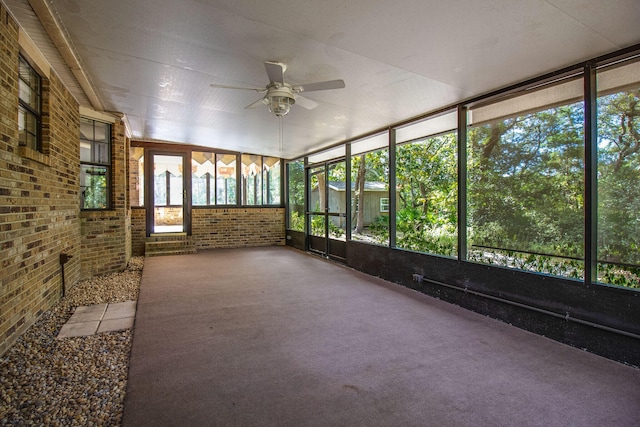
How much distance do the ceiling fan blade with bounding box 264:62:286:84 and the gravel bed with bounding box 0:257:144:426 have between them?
102 inches

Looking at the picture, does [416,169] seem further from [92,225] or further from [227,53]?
[92,225]

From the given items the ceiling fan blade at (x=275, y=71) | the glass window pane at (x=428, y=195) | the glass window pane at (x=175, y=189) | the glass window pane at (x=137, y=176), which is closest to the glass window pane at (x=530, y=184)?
the glass window pane at (x=428, y=195)

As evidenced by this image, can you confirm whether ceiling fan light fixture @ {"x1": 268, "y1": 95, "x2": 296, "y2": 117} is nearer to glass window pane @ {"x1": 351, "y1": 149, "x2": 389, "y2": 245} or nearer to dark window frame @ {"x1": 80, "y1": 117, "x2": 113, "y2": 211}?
glass window pane @ {"x1": 351, "y1": 149, "x2": 389, "y2": 245}

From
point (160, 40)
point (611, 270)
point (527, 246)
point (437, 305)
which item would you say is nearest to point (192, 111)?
point (160, 40)

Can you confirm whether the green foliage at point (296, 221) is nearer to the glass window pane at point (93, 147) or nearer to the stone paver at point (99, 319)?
the glass window pane at point (93, 147)

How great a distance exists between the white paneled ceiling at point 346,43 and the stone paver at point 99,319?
2668 millimetres

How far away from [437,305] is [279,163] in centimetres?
678

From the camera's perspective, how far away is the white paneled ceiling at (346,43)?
87.2 inches

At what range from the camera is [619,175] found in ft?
8.71

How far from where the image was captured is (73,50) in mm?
3275

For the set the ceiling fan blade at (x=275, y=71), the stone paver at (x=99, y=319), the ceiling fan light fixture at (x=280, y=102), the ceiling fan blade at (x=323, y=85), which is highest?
the ceiling fan blade at (x=275, y=71)

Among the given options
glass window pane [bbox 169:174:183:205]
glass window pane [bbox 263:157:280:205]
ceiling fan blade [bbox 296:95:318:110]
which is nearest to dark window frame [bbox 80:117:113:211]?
glass window pane [bbox 169:174:183:205]

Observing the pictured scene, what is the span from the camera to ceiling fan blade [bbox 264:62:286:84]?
2766 millimetres

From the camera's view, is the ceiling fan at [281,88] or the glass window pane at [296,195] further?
the glass window pane at [296,195]
